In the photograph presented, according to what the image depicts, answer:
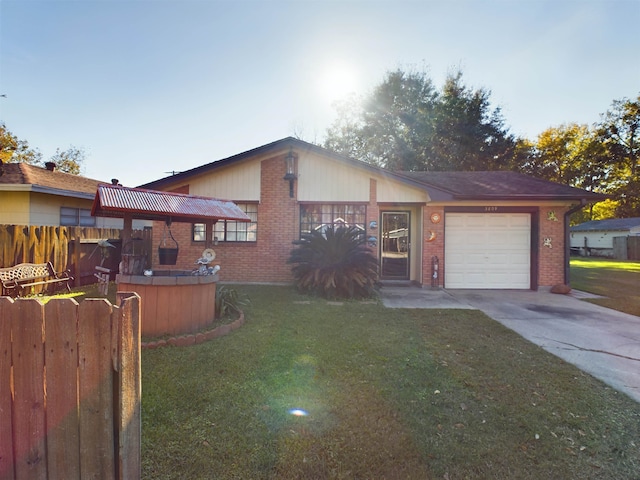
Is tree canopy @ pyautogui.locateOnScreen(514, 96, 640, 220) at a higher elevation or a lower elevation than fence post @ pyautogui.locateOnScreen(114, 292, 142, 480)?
higher

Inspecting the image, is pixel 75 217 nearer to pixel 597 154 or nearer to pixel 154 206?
pixel 154 206

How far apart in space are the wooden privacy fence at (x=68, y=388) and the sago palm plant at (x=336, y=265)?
6173 millimetres

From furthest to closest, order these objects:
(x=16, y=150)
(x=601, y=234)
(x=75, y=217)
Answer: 1. (x=601, y=234)
2. (x=16, y=150)
3. (x=75, y=217)

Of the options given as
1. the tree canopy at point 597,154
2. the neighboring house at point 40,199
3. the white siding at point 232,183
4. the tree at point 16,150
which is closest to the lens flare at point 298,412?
the white siding at point 232,183

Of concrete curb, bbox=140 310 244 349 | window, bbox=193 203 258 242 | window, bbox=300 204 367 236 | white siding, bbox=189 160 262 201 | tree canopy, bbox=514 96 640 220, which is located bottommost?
concrete curb, bbox=140 310 244 349

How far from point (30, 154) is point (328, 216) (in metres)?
27.8

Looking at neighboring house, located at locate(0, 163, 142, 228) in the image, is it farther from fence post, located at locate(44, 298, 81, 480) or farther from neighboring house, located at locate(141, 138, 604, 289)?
fence post, located at locate(44, 298, 81, 480)

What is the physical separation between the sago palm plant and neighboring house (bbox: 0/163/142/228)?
914 cm

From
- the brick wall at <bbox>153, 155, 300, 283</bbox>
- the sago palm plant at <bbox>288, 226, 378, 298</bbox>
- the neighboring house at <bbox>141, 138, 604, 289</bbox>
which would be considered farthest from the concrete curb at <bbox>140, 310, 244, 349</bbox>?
the neighboring house at <bbox>141, 138, 604, 289</bbox>

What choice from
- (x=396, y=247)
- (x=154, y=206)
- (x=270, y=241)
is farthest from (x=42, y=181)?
(x=396, y=247)

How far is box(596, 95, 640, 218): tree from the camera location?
28.2m

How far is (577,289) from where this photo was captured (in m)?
9.65

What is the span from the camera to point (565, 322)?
231 inches

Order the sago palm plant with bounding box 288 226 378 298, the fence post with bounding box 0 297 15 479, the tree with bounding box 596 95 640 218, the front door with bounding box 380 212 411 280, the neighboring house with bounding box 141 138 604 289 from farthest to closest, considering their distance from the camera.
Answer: the tree with bounding box 596 95 640 218, the front door with bounding box 380 212 411 280, the neighboring house with bounding box 141 138 604 289, the sago palm plant with bounding box 288 226 378 298, the fence post with bounding box 0 297 15 479
